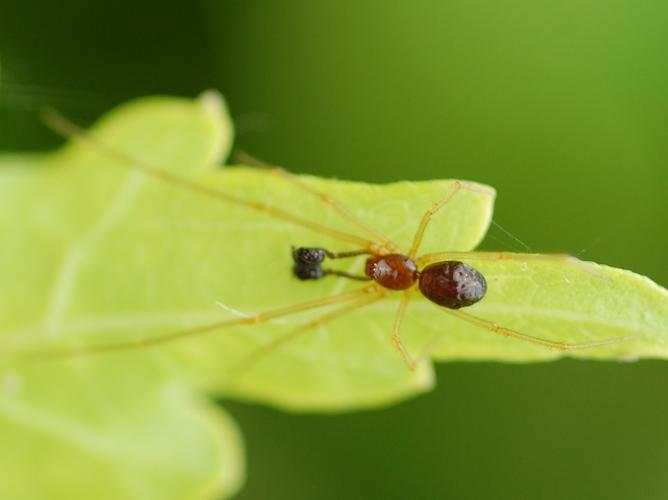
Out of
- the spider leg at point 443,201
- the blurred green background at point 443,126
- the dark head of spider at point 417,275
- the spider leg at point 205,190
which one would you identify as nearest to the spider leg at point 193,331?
the dark head of spider at point 417,275

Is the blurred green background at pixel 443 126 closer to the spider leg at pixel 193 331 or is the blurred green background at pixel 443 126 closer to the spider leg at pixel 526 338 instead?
the spider leg at pixel 193 331

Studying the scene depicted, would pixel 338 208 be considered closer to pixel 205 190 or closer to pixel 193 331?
pixel 205 190

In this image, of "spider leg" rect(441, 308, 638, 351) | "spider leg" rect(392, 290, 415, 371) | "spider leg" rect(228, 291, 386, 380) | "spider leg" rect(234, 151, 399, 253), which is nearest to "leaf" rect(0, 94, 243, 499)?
"spider leg" rect(228, 291, 386, 380)

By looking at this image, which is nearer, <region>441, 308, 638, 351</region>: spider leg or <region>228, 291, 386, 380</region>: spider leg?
<region>441, 308, 638, 351</region>: spider leg

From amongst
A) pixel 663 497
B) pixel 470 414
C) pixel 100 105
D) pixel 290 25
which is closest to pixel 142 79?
pixel 100 105

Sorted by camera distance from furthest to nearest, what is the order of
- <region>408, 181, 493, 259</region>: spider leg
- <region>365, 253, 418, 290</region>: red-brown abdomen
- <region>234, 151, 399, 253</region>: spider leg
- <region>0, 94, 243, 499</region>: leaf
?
1. <region>365, 253, 418, 290</region>: red-brown abdomen
2. <region>0, 94, 243, 499</region>: leaf
3. <region>234, 151, 399, 253</region>: spider leg
4. <region>408, 181, 493, 259</region>: spider leg

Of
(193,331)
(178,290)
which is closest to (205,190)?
(178,290)

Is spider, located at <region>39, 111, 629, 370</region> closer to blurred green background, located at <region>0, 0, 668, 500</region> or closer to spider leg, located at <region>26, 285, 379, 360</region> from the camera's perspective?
spider leg, located at <region>26, 285, 379, 360</region>
